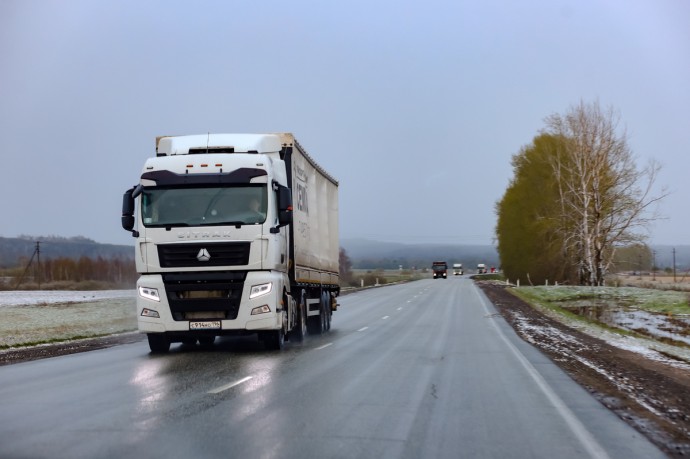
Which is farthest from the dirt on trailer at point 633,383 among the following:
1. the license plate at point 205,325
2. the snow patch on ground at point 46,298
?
the snow patch on ground at point 46,298

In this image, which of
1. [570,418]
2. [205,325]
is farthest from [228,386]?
[205,325]

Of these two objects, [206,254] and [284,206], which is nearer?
[206,254]

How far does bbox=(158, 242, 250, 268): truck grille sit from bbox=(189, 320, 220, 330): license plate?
3.53ft

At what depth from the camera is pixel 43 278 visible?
79.9 metres

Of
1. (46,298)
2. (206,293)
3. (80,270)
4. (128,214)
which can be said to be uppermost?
(80,270)

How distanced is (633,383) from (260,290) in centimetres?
678

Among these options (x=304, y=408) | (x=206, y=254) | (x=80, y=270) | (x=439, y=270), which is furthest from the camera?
(x=439, y=270)

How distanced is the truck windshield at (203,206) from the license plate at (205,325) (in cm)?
185

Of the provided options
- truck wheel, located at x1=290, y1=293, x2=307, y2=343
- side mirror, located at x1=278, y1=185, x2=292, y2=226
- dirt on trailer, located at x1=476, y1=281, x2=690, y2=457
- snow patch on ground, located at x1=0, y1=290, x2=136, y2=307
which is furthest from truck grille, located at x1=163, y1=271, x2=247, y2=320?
snow patch on ground, located at x1=0, y1=290, x2=136, y2=307

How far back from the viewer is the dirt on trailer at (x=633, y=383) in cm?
765

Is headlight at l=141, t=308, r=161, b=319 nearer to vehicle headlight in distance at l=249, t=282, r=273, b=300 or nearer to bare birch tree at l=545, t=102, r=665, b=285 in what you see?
vehicle headlight in distance at l=249, t=282, r=273, b=300

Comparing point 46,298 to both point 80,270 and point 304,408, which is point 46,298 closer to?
point 304,408

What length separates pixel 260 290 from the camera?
14.4 m

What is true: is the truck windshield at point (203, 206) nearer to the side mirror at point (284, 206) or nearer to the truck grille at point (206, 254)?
the side mirror at point (284, 206)
